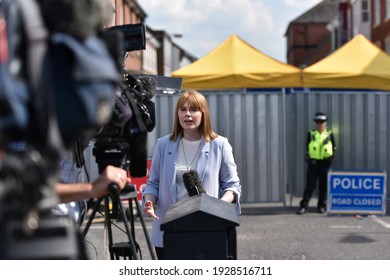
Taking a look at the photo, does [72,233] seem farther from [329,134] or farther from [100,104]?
[329,134]

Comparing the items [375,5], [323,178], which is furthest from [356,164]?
[375,5]

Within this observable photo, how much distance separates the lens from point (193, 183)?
418 cm

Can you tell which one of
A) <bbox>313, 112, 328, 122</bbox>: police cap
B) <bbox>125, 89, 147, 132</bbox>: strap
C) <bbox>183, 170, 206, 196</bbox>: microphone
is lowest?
<bbox>183, 170, 206, 196</bbox>: microphone

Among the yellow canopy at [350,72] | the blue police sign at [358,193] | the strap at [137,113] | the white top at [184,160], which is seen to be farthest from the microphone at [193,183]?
the yellow canopy at [350,72]

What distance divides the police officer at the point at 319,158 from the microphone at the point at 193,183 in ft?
26.0

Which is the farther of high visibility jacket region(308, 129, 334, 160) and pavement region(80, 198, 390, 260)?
high visibility jacket region(308, 129, 334, 160)

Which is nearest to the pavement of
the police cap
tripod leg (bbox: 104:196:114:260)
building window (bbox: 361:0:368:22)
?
the police cap

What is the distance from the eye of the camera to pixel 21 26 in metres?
1.88

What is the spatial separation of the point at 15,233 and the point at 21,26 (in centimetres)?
55

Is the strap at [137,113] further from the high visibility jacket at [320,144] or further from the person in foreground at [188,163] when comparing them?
the high visibility jacket at [320,144]

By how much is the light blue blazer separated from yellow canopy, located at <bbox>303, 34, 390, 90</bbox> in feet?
26.4

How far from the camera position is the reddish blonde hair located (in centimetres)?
441

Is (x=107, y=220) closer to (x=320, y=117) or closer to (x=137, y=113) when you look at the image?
(x=137, y=113)

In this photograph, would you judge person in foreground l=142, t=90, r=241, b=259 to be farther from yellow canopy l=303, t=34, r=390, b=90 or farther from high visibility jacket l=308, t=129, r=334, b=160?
yellow canopy l=303, t=34, r=390, b=90
